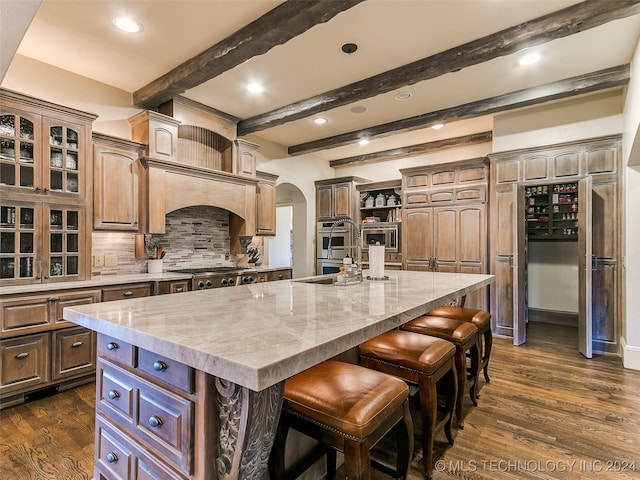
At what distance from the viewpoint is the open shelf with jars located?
15.6ft

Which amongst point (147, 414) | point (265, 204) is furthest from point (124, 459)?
point (265, 204)

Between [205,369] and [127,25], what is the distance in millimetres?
3003

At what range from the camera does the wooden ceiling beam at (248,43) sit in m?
2.28

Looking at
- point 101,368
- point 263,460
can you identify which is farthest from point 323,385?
point 101,368

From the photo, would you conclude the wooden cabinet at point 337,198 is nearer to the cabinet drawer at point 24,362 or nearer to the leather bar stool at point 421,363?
the leather bar stool at point 421,363

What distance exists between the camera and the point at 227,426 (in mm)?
1021

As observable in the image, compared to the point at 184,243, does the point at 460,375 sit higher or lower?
lower

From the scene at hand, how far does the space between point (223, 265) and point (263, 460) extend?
12.8 ft

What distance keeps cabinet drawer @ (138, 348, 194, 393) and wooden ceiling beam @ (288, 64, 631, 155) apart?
4.28m

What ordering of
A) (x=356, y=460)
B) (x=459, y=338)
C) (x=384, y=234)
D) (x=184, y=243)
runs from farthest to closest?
(x=384, y=234) < (x=184, y=243) < (x=459, y=338) < (x=356, y=460)

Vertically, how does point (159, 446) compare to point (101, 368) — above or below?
below

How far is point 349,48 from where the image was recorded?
296 centimetres

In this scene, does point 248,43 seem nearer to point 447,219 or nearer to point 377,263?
point 377,263

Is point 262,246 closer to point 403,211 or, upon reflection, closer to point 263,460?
point 403,211
